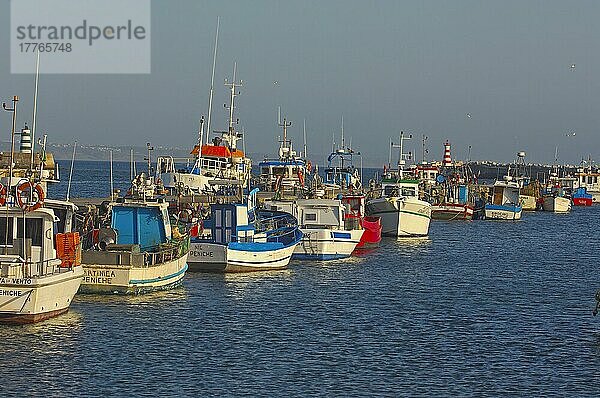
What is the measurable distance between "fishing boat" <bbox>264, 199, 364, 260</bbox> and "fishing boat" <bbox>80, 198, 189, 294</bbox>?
11773 mm

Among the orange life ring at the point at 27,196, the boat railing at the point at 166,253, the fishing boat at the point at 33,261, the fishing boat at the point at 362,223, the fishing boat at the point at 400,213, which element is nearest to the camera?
the fishing boat at the point at 33,261

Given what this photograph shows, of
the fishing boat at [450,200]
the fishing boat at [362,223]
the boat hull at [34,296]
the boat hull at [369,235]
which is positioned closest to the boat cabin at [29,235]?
the boat hull at [34,296]

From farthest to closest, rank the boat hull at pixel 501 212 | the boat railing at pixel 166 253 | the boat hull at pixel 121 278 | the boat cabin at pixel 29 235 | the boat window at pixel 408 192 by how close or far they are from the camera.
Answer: the boat hull at pixel 501 212, the boat window at pixel 408 192, the boat railing at pixel 166 253, the boat hull at pixel 121 278, the boat cabin at pixel 29 235

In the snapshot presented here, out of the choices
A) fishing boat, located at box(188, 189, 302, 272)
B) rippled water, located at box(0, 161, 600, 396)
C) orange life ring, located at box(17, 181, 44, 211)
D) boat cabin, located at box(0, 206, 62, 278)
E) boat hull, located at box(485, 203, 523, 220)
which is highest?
orange life ring, located at box(17, 181, 44, 211)

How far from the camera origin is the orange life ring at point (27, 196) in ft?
117

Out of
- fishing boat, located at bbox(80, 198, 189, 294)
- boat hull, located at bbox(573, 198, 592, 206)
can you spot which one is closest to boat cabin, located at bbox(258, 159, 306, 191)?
fishing boat, located at bbox(80, 198, 189, 294)

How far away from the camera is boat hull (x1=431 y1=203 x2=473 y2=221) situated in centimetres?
10601

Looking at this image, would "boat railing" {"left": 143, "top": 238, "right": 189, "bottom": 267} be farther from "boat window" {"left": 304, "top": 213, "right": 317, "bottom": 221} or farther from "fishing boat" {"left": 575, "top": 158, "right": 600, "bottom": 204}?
"fishing boat" {"left": 575, "top": 158, "right": 600, "bottom": 204}

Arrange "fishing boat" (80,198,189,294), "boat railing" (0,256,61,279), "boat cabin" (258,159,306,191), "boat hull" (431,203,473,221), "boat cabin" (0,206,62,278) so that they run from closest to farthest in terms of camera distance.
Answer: "boat railing" (0,256,61,279), "boat cabin" (0,206,62,278), "fishing boat" (80,198,189,294), "boat cabin" (258,159,306,191), "boat hull" (431,203,473,221)

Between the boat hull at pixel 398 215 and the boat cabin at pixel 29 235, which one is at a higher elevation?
the boat cabin at pixel 29 235

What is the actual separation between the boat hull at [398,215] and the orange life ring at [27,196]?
44146 mm

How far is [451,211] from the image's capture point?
107m

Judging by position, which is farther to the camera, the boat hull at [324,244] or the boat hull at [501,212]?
the boat hull at [501,212]

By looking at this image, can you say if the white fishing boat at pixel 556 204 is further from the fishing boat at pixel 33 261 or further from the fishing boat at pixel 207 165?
the fishing boat at pixel 33 261
